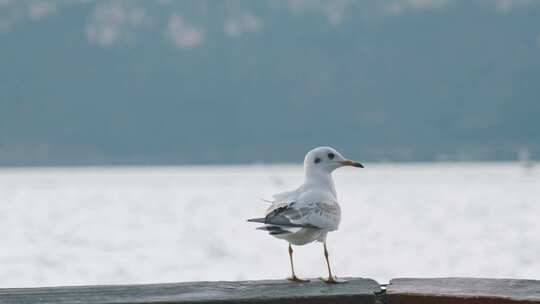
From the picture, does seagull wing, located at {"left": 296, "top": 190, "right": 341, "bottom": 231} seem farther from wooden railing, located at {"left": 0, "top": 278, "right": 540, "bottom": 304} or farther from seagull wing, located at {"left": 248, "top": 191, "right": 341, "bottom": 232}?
wooden railing, located at {"left": 0, "top": 278, "right": 540, "bottom": 304}

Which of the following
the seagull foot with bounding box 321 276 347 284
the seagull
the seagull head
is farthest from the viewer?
the seagull head

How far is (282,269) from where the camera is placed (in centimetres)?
4797

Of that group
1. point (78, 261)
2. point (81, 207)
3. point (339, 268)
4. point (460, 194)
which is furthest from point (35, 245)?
point (460, 194)

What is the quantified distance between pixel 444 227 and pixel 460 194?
65048mm

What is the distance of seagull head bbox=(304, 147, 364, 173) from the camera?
21.0 feet

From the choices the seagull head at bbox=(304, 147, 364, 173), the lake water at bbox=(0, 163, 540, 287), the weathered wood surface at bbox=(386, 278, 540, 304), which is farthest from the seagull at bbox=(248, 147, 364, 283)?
the lake water at bbox=(0, 163, 540, 287)

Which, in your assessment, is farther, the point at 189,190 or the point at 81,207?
the point at 189,190

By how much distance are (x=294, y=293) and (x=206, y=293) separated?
0.42 meters

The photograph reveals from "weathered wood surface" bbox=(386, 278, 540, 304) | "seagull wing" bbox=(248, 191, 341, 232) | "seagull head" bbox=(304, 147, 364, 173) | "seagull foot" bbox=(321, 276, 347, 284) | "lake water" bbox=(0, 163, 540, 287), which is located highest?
"lake water" bbox=(0, 163, 540, 287)

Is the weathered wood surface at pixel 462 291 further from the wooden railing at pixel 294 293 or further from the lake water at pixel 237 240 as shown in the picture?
the lake water at pixel 237 240

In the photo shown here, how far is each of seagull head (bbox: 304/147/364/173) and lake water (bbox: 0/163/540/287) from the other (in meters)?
33.3

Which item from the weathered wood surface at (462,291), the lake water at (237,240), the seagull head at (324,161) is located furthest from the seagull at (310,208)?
the lake water at (237,240)

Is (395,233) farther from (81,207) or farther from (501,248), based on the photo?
(81,207)

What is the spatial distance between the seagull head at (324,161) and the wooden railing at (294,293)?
117 cm
